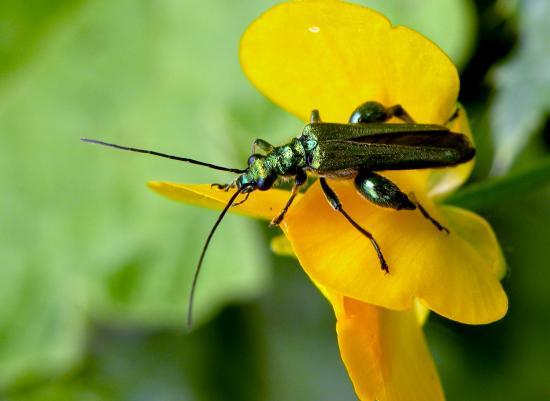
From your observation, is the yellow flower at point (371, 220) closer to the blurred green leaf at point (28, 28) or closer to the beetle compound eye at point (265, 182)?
the beetle compound eye at point (265, 182)

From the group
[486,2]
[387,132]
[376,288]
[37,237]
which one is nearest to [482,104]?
[486,2]

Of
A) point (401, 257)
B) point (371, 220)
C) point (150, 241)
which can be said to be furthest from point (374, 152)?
point (150, 241)

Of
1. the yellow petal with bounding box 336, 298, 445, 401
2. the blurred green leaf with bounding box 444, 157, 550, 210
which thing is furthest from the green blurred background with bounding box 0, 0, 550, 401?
the yellow petal with bounding box 336, 298, 445, 401

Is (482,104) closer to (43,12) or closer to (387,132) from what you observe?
(387,132)

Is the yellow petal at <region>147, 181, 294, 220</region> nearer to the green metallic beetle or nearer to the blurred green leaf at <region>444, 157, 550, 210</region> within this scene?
the green metallic beetle

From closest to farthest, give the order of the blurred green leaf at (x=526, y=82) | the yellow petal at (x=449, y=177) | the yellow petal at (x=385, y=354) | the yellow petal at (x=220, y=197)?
the yellow petal at (x=385, y=354) < the yellow petal at (x=220, y=197) < the yellow petal at (x=449, y=177) < the blurred green leaf at (x=526, y=82)

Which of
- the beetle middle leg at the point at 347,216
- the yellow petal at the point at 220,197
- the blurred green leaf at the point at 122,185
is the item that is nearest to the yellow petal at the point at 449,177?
the beetle middle leg at the point at 347,216

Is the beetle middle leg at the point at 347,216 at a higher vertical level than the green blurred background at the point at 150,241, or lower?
higher

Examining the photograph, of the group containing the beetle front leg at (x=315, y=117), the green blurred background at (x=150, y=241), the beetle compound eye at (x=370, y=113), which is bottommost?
the green blurred background at (x=150, y=241)
